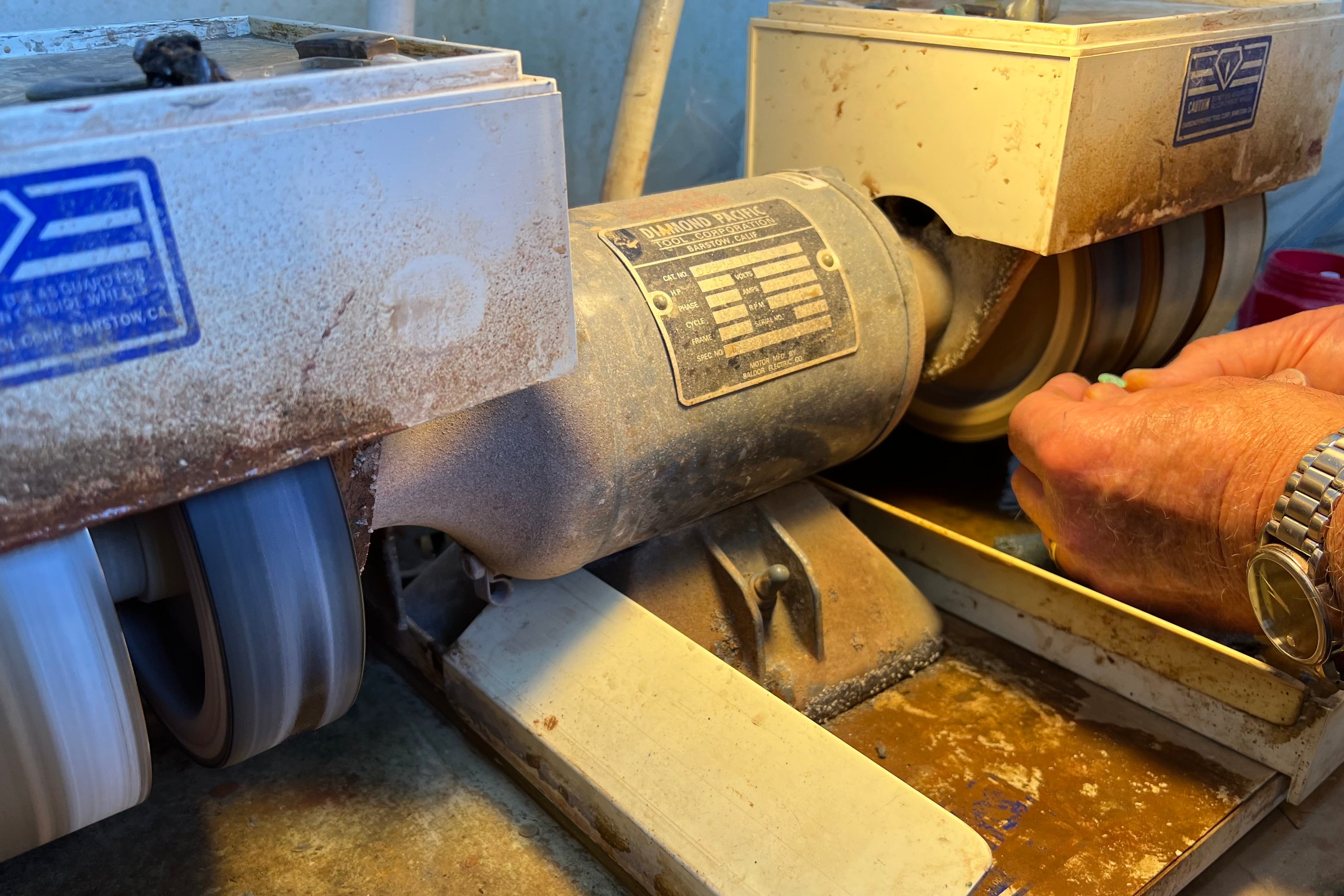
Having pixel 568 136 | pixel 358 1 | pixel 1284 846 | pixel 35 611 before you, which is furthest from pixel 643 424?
pixel 568 136

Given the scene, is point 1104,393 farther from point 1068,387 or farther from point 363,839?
point 363,839

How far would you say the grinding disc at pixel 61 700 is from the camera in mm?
546

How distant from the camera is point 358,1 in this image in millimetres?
1477

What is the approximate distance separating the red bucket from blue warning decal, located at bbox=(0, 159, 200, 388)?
67.1 inches

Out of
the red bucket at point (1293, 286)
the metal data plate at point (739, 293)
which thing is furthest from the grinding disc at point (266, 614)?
the red bucket at point (1293, 286)

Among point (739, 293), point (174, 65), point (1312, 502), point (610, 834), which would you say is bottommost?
point (610, 834)

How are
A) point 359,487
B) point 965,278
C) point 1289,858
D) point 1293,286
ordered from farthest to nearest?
point 1293,286
point 965,278
point 1289,858
point 359,487

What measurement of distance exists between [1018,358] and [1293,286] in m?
0.75

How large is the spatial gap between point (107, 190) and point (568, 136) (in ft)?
4.71

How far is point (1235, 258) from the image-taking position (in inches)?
55.2

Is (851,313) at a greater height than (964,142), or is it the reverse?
(964,142)

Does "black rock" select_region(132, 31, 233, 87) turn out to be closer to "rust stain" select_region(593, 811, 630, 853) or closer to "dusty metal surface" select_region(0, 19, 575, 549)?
"dusty metal surface" select_region(0, 19, 575, 549)

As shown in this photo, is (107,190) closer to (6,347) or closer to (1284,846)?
(6,347)

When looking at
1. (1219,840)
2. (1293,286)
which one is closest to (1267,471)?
(1219,840)
